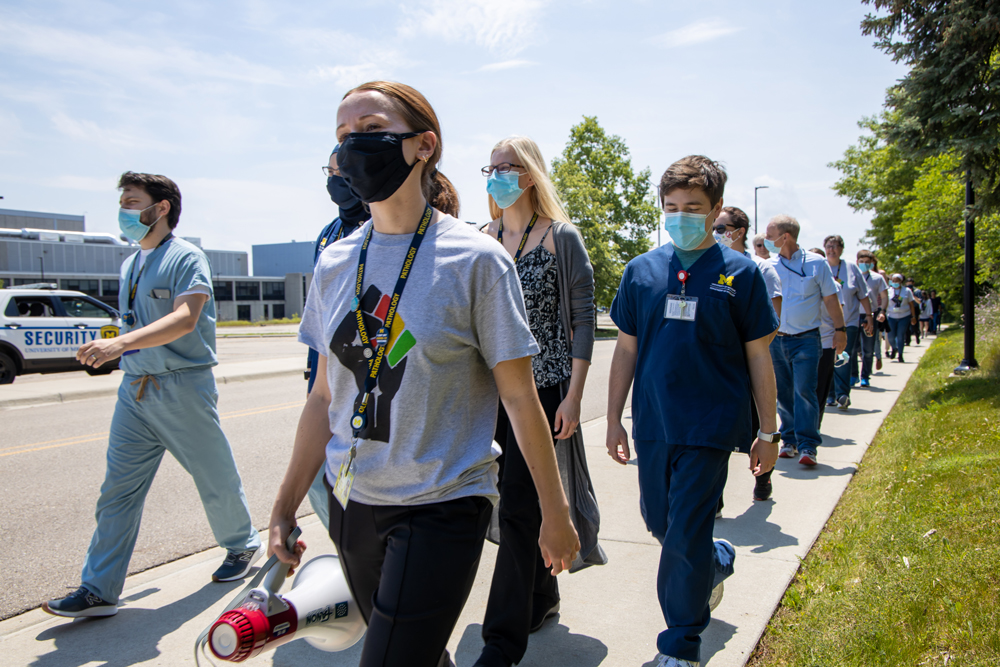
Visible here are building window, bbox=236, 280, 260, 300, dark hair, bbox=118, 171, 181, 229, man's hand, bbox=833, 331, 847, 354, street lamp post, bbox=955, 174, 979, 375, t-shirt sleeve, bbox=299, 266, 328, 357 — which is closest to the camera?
t-shirt sleeve, bbox=299, 266, 328, 357

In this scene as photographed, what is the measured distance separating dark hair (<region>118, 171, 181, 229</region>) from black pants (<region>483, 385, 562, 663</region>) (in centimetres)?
225

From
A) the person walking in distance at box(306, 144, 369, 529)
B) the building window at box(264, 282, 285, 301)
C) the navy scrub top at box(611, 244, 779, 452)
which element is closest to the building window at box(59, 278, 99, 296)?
the building window at box(264, 282, 285, 301)

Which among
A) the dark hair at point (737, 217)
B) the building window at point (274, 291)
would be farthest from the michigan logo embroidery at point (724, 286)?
the building window at point (274, 291)

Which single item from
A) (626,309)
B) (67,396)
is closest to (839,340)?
(626,309)

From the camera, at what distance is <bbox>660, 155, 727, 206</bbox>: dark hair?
3.17 meters

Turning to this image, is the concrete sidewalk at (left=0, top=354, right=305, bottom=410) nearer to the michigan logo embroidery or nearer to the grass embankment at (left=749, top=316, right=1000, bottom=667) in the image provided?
the grass embankment at (left=749, top=316, right=1000, bottom=667)

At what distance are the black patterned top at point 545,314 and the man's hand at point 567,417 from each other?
0.14 metres

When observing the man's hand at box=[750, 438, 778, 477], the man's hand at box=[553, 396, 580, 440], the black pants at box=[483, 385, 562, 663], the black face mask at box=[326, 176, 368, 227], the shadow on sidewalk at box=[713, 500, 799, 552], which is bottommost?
the shadow on sidewalk at box=[713, 500, 799, 552]

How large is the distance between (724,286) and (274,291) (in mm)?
90513

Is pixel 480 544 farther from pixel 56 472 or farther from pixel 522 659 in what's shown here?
pixel 56 472

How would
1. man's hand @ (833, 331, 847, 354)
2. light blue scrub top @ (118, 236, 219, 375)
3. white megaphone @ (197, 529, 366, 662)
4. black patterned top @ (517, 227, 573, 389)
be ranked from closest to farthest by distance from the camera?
white megaphone @ (197, 529, 366, 662) < black patterned top @ (517, 227, 573, 389) < light blue scrub top @ (118, 236, 219, 375) < man's hand @ (833, 331, 847, 354)

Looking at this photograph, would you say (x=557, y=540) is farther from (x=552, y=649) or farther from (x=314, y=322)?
(x=552, y=649)

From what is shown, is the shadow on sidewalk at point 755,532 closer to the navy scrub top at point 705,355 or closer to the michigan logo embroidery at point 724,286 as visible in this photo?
the navy scrub top at point 705,355

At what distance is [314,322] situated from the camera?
2.17 m
